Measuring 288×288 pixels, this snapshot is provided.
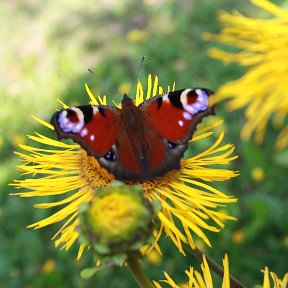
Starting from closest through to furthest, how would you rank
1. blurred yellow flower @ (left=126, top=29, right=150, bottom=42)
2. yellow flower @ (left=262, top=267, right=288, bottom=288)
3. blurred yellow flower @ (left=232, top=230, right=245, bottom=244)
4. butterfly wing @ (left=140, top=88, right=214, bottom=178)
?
yellow flower @ (left=262, top=267, right=288, bottom=288) → butterfly wing @ (left=140, top=88, right=214, bottom=178) → blurred yellow flower @ (left=232, top=230, right=245, bottom=244) → blurred yellow flower @ (left=126, top=29, right=150, bottom=42)

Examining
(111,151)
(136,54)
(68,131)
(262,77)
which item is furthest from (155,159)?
(136,54)

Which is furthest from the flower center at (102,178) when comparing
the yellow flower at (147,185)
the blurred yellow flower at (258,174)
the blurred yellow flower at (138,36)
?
the blurred yellow flower at (138,36)

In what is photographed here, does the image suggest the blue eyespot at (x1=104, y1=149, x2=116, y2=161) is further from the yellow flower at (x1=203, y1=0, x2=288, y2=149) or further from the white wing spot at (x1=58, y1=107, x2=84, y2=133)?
the yellow flower at (x1=203, y1=0, x2=288, y2=149)

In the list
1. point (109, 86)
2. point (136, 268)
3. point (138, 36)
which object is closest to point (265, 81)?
point (136, 268)

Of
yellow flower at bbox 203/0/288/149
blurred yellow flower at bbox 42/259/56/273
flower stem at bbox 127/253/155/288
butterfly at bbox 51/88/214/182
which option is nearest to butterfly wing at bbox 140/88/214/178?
butterfly at bbox 51/88/214/182

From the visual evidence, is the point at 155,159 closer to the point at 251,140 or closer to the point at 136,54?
the point at 251,140
